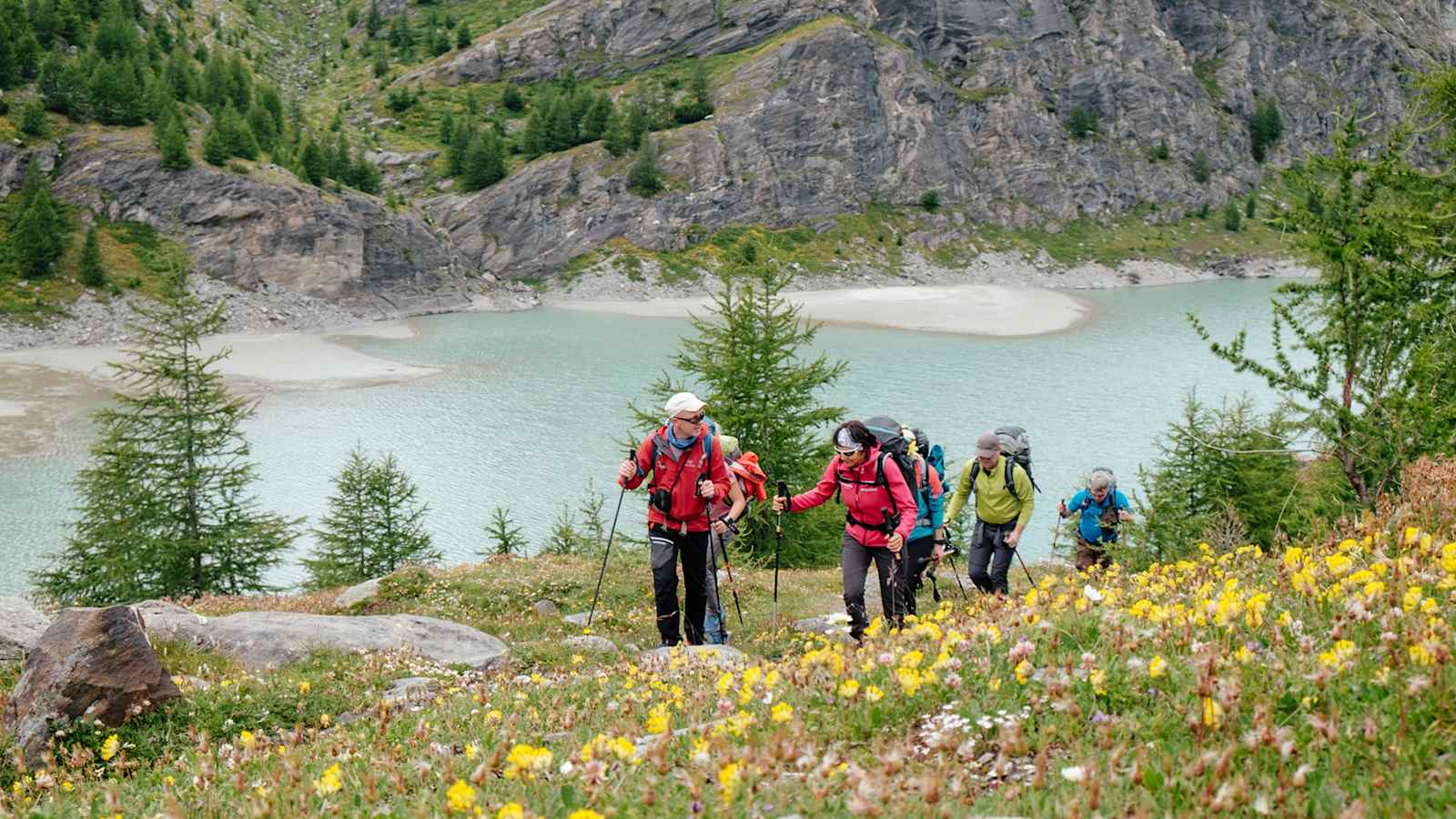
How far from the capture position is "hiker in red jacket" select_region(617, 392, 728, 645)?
9344 mm

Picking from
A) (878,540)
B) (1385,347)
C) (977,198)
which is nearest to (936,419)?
(1385,347)

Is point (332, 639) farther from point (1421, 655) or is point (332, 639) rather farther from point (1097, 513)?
point (1097, 513)

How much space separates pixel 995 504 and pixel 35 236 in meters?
76.9

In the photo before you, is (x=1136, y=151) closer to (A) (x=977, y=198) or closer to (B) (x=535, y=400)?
(A) (x=977, y=198)

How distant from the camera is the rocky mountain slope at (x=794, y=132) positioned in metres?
79.2

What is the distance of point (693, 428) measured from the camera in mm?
9336

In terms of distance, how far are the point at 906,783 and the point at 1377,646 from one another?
2.15 meters

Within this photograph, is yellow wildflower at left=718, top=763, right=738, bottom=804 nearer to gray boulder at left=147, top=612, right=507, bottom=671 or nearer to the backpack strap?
gray boulder at left=147, top=612, right=507, bottom=671

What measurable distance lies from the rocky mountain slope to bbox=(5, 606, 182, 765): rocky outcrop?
7867 cm

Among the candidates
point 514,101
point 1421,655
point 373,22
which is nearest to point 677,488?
point 1421,655

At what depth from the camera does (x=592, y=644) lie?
10.1 meters

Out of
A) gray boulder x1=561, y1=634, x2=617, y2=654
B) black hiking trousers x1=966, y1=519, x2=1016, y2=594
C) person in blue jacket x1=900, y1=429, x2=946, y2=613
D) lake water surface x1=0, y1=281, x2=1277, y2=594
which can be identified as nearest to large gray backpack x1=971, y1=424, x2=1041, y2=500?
black hiking trousers x1=966, y1=519, x2=1016, y2=594

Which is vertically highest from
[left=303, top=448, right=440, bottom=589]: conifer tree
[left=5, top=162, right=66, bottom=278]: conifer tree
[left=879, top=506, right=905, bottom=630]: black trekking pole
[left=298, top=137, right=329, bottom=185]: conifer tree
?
A: [left=298, top=137, right=329, bottom=185]: conifer tree

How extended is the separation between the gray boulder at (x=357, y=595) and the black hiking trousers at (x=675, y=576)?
685 cm
